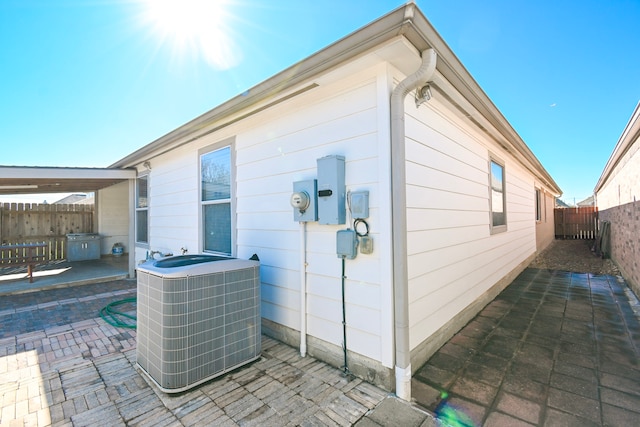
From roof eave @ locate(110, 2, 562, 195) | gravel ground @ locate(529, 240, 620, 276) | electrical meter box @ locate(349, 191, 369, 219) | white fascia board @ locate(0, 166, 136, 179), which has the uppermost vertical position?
roof eave @ locate(110, 2, 562, 195)

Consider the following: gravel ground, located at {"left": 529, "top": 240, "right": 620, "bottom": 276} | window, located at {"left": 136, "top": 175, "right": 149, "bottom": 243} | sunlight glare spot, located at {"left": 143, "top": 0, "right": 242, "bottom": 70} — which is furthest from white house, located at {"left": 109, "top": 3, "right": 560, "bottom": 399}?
gravel ground, located at {"left": 529, "top": 240, "right": 620, "bottom": 276}

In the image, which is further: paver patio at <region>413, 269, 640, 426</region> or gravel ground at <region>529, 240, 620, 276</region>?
gravel ground at <region>529, 240, 620, 276</region>

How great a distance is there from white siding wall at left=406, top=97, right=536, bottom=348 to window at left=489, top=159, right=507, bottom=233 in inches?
8.9

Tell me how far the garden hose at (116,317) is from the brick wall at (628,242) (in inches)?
300

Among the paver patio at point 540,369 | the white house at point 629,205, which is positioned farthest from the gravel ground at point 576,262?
the paver patio at point 540,369

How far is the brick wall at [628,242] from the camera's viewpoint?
468 centimetres

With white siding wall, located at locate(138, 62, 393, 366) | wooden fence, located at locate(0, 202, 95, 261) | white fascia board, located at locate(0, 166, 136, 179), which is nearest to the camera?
white siding wall, located at locate(138, 62, 393, 366)

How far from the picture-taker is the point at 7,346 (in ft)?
9.37

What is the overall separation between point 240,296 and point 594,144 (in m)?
20.1

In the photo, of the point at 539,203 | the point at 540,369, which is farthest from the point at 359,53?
the point at 539,203

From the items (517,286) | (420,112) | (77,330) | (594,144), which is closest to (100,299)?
(77,330)

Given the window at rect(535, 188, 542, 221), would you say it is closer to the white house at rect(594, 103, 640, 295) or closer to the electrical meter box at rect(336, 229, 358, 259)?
the white house at rect(594, 103, 640, 295)

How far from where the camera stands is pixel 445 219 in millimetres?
2990

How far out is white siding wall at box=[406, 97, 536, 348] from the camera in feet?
7.88
